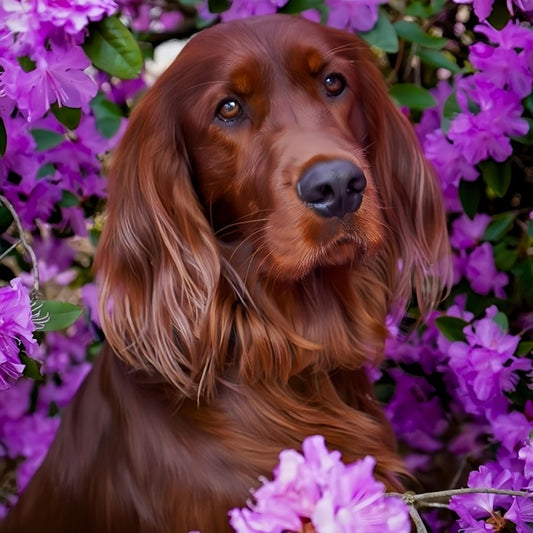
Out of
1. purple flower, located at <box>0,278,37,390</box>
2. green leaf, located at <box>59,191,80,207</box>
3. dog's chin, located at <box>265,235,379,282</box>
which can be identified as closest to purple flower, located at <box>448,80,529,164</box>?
dog's chin, located at <box>265,235,379,282</box>

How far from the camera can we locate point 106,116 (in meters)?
3.26

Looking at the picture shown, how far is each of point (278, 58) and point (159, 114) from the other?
312 mm

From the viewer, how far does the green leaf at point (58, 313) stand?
7.15ft

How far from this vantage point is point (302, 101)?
2.18m

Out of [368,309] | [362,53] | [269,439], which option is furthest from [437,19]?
[269,439]

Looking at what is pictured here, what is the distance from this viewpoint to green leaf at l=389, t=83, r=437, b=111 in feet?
9.78

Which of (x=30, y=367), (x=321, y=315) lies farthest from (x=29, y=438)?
(x=321, y=315)

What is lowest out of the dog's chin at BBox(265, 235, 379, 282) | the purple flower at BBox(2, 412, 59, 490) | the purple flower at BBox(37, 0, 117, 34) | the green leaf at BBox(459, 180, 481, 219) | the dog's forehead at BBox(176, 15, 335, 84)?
the purple flower at BBox(2, 412, 59, 490)

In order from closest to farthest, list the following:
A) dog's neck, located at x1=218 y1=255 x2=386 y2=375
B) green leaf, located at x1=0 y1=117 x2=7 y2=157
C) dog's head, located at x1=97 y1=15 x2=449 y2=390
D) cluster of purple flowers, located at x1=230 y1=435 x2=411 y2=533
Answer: cluster of purple flowers, located at x1=230 y1=435 x2=411 y2=533, dog's head, located at x1=97 y1=15 x2=449 y2=390, green leaf, located at x1=0 y1=117 x2=7 y2=157, dog's neck, located at x1=218 y1=255 x2=386 y2=375

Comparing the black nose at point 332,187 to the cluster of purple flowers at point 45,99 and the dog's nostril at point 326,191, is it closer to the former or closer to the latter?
the dog's nostril at point 326,191

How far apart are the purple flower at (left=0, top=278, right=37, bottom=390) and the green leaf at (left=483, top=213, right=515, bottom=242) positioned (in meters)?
1.44

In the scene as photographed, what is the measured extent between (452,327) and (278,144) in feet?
2.75

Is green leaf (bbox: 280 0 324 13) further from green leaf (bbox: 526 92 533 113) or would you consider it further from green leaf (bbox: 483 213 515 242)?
green leaf (bbox: 483 213 515 242)

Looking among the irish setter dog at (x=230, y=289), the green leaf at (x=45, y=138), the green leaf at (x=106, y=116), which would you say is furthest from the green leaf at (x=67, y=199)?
the irish setter dog at (x=230, y=289)
